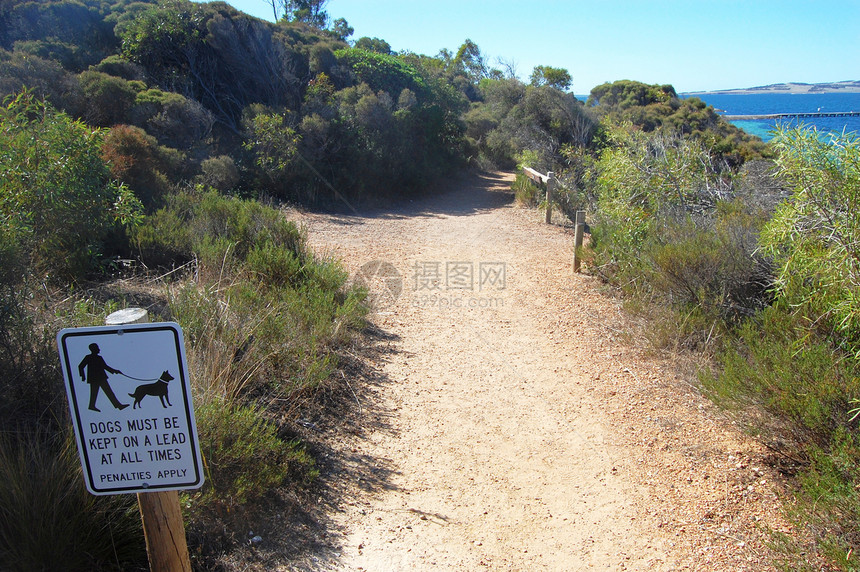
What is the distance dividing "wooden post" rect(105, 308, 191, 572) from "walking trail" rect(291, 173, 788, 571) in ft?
4.24

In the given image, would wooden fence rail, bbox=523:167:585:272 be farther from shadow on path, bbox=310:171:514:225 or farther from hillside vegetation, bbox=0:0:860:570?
shadow on path, bbox=310:171:514:225

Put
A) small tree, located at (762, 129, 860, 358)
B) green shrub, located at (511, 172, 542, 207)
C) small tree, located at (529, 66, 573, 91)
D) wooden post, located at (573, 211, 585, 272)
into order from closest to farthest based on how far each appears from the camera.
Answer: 1. small tree, located at (762, 129, 860, 358)
2. wooden post, located at (573, 211, 585, 272)
3. green shrub, located at (511, 172, 542, 207)
4. small tree, located at (529, 66, 573, 91)

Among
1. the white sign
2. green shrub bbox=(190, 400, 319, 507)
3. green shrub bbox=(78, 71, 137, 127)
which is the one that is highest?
green shrub bbox=(78, 71, 137, 127)

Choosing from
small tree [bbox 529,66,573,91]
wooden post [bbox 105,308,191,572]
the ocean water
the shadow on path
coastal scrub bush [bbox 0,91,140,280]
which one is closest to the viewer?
wooden post [bbox 105,308,191,572]

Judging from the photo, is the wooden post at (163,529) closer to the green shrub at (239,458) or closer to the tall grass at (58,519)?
the tall grass at (58,519)

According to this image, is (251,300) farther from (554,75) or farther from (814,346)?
(554,75)

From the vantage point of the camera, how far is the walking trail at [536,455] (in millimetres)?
3482

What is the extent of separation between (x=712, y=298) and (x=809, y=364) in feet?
6.83

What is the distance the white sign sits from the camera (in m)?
1.84

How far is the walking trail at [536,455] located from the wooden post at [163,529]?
1.29 metres

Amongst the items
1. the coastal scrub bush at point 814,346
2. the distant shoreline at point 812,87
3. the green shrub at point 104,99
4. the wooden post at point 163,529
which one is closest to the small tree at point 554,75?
the green shrub at point 104,99

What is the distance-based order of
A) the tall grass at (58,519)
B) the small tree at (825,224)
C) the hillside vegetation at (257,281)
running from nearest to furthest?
the tall grass at (58,519), the hillside vegetation at (257,281), the small tree at (825,224)

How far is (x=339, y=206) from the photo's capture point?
1481 centimetres

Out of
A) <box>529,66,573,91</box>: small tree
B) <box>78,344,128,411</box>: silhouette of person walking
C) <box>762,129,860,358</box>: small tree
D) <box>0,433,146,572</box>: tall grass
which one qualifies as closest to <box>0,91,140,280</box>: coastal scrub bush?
<box>0,433,146,572</box>: tall grass
